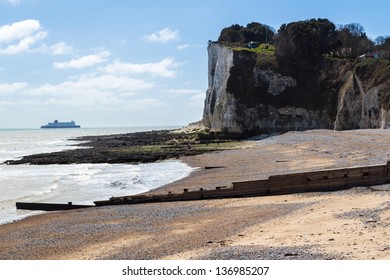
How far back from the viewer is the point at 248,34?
12606cm

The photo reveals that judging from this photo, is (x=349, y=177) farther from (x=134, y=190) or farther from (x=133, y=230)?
(x=134, y=190)

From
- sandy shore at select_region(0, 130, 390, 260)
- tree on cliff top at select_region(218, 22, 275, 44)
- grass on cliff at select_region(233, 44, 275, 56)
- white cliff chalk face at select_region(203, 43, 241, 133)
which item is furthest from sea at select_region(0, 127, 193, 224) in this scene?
tree on cliff top at select_region(218, 22, 275, 44)

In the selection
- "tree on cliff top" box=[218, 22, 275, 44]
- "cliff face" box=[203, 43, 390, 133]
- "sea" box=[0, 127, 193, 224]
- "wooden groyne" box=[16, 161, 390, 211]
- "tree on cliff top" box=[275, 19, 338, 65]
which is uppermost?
"tree on cliff top" box=[218, 22, 275, 44]

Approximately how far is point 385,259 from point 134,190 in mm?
20365

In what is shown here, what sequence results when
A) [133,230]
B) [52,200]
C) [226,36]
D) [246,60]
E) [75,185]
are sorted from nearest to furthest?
[133,230] < [52,200] < [75,185] < [246,60] < [226,36]

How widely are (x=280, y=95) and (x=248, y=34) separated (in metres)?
47.6

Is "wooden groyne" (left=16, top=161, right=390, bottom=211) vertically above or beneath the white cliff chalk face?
beneath

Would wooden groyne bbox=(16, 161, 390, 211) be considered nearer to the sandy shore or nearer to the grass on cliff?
the sandy shore

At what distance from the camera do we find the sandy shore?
10109 millimetres

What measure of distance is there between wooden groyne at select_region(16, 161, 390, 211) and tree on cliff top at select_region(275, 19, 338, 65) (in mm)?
68237

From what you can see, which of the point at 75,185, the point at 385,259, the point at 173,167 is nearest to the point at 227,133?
the point at 173,167

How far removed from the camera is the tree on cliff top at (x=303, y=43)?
84.1m

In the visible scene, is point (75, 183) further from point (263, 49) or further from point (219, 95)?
point (263, 49)

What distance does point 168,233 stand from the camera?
46.2ft
